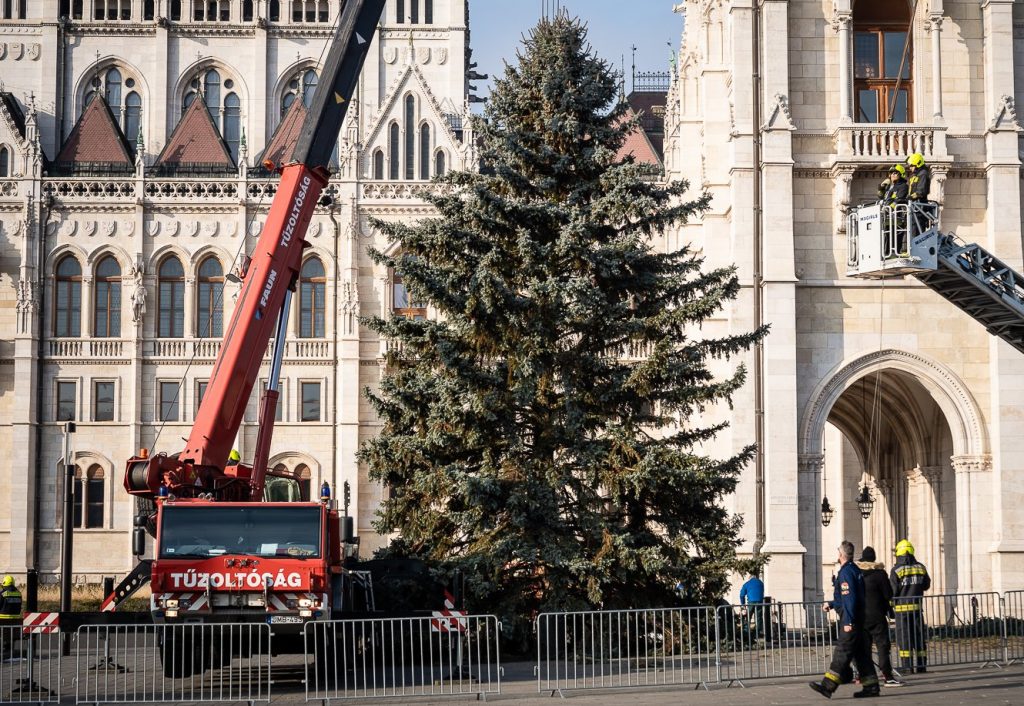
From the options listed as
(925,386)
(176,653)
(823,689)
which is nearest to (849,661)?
(823,689)

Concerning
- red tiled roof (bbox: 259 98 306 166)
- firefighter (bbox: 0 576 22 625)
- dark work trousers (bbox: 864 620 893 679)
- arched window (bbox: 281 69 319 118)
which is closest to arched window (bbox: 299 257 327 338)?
red tiled roof (bbox: 259 98 306 166)

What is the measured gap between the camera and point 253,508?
17969mm

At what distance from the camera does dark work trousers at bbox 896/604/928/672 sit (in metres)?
18.0

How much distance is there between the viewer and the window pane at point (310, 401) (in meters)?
49.0

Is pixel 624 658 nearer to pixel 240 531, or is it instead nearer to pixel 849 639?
pixel 849 639

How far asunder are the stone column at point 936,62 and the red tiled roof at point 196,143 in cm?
3006

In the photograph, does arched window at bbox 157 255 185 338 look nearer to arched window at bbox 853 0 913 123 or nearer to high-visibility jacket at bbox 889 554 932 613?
arched window at bbox 853 0 913 123

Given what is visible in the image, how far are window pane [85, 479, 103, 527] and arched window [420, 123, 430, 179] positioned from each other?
15417mm

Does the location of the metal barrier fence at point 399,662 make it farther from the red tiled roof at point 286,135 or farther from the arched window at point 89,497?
the red tiled roof at point 286,135

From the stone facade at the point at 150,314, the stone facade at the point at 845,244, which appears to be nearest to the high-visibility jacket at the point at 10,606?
the stone facade at the point at 845,244

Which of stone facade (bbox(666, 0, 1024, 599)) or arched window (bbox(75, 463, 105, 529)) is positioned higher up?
stone facade (bbox(666, 0, 1024, 599))

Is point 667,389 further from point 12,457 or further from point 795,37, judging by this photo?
point 12,457

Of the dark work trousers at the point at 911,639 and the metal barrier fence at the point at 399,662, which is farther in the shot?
the dark work trousers at the point at 911,639

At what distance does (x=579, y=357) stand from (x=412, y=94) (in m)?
29.7
